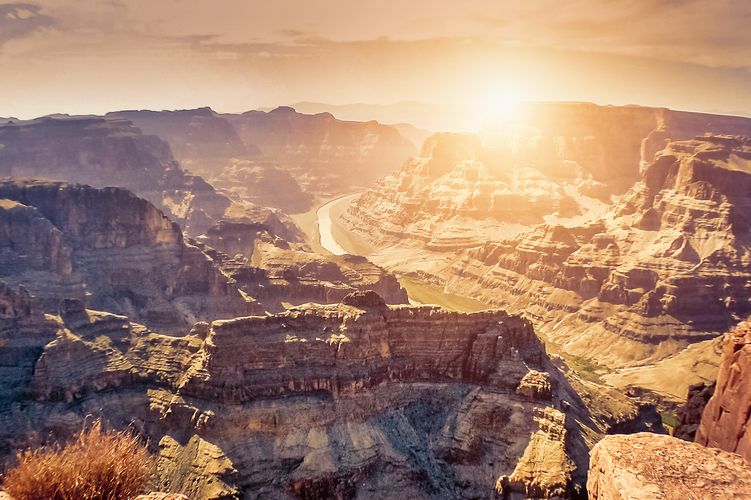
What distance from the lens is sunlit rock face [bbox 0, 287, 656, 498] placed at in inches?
2522

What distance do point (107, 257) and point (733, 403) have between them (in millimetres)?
135628

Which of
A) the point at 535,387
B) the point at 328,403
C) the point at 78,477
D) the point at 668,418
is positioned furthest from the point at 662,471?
the point at 668,418

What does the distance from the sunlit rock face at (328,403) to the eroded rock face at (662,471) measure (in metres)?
34.5

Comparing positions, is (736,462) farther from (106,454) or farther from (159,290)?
(159,290)

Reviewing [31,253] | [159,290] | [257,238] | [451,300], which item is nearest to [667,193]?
[451,300]

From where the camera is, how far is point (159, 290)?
141 m

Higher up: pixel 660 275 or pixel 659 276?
pixel 660 275

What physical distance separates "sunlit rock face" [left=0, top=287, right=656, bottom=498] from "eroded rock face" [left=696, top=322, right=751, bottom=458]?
20408 mm

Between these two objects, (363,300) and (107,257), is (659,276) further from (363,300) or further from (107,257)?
(107,257)

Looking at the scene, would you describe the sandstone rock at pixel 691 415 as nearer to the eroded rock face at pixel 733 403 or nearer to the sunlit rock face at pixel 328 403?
the sunlit rock face at pixel 328 403

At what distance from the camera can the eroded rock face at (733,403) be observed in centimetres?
3881

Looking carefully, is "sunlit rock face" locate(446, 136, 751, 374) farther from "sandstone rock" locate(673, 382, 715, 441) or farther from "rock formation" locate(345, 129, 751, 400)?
"sandstone rock" locate(673, 382, 715, 441)

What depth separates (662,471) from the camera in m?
26.1

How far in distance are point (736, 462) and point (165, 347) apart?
67499mm
